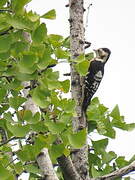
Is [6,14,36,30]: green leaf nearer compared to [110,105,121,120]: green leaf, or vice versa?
[6,14,36,30]: green leaf

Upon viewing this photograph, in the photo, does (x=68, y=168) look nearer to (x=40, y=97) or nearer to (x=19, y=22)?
(x=40, y=97)

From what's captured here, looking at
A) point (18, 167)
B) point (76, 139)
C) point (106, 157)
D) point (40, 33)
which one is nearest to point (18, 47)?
point (40, 33)

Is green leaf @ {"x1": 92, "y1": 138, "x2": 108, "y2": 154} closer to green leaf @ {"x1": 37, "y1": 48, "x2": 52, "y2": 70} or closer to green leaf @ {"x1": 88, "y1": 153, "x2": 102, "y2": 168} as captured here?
green leaf @ {"x1": 88, "y1": 153, "x2": 102, "y2": 168}

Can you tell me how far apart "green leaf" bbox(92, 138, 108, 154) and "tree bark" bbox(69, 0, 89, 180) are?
0.65 meters

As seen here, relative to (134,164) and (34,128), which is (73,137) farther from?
(134,164)

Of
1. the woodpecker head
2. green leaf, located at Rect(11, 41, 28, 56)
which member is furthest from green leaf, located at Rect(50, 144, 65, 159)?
the woodpecker head

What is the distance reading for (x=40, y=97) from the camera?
3.46m

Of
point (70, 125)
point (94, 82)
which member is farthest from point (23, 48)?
point (94, 82)

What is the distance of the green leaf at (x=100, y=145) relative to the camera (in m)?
4.76

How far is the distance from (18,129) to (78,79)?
0.87 m

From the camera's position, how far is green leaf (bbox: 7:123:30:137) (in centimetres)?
348

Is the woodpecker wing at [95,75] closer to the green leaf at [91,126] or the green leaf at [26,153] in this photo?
the green leaf at [91,126]

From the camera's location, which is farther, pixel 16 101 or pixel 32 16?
pixel 16 101

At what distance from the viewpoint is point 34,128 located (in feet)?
11.6
